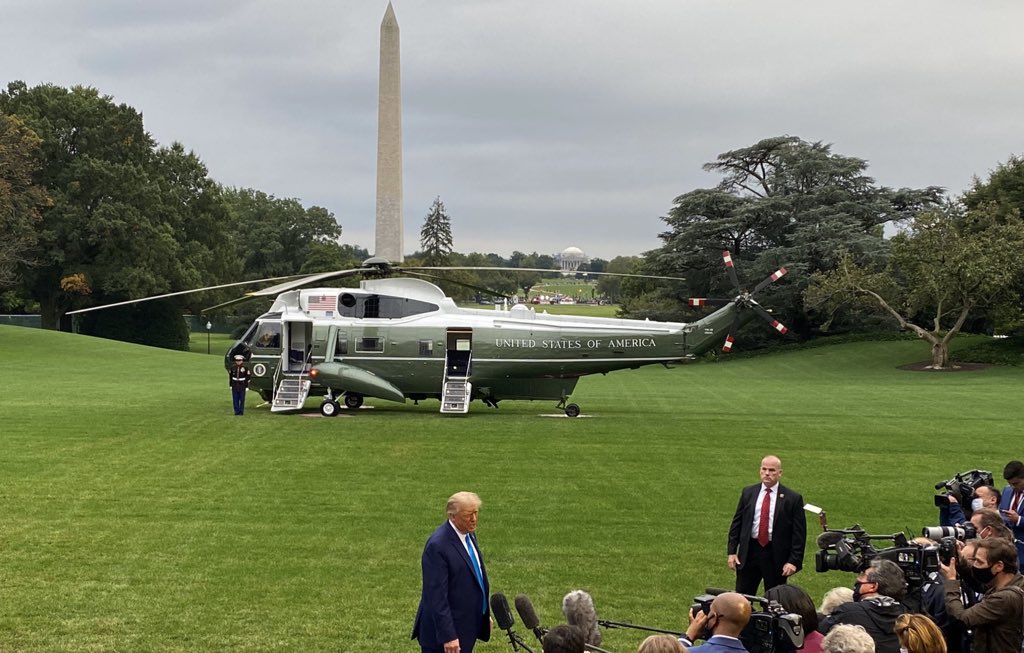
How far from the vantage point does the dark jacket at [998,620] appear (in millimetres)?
6117

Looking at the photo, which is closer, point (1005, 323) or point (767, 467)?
point (767, 467)

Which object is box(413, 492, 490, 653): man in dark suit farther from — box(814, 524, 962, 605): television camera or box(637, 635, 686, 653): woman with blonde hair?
box(814, 524, 962, 605): television camera

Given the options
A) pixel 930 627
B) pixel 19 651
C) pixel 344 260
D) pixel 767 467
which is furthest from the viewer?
pixel 344 260

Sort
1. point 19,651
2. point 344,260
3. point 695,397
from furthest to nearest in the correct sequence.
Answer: point 344,260 → point 695,397 → point 19,651

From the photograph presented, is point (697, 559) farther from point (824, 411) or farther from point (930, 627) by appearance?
point (824, 411)

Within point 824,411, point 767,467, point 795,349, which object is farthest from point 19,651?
point 795,349

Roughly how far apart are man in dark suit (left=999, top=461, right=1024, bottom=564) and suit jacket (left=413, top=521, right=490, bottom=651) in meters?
5.05

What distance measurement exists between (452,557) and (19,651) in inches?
159

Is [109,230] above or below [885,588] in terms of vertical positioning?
above

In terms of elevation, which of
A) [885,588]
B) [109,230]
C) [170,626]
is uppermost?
[109,230]

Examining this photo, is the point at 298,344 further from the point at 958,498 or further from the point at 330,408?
the point at 958,498

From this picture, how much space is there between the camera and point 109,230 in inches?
2338

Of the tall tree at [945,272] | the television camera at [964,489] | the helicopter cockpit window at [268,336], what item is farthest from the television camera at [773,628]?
the tall tree at [945,272]

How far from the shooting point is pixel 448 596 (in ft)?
20.6
